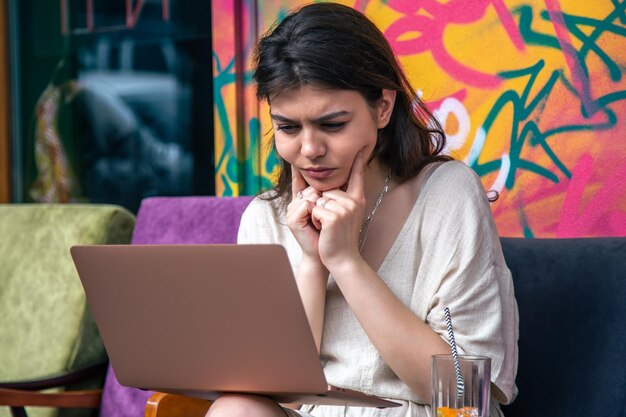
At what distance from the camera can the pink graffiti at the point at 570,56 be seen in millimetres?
2258

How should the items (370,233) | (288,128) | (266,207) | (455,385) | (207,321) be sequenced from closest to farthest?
(455,385), (207,321), (288,128), (370,233), (266,207)

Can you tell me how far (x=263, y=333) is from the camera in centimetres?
145

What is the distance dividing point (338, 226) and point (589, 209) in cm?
77

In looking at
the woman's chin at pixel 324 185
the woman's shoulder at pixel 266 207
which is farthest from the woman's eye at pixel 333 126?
the woman's shoulder at pixel 266 207

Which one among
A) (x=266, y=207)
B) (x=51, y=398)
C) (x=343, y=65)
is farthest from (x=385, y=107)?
(x=51, y=398)

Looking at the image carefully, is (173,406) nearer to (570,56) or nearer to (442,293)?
(442,293)

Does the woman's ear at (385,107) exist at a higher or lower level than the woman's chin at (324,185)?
higher

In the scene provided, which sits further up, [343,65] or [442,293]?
[343,65]

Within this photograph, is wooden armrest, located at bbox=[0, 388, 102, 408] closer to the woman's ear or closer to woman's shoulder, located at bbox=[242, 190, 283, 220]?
woman's shoulder, located at bbox=[242, 190, 283, 220]

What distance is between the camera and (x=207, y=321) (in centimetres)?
149

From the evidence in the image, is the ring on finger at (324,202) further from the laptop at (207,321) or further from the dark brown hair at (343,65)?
the laptop at (207,321)

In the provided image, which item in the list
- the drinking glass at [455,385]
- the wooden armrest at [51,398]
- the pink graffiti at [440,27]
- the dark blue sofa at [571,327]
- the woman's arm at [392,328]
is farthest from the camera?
the wooden armrest at [51,398]

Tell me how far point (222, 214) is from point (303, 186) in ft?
2.39

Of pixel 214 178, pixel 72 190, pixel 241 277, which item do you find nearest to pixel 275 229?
pixel 241 277
